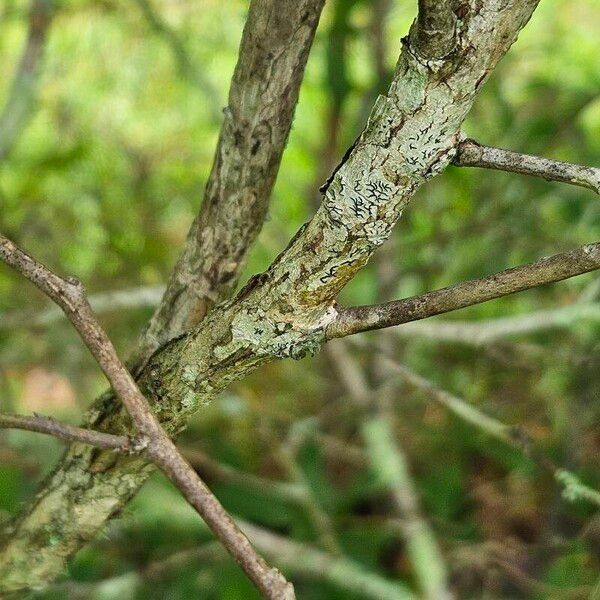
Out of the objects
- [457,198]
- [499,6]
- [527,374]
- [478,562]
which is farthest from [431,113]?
[527,374]

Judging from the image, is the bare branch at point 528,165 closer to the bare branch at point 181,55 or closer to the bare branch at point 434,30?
the bare branch at point 434,30

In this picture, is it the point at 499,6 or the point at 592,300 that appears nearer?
the point at 499,6

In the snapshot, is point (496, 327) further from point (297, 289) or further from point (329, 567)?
point (297, 289)

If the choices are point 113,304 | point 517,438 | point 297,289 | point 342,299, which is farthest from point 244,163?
point 342,299

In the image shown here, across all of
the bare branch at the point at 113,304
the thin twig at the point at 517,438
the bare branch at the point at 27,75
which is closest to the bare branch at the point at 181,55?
the bare branch at the point at 27,75

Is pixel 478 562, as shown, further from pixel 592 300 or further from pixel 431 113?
pixel 431 113

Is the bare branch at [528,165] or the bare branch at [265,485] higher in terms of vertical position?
the bare branch at [265,485]
